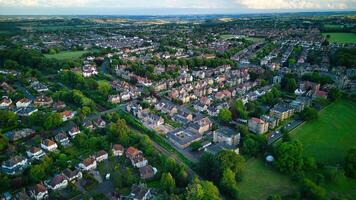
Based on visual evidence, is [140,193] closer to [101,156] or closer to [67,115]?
[101,156]

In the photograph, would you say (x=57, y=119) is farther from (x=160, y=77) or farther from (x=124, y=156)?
(x=160, y=77)

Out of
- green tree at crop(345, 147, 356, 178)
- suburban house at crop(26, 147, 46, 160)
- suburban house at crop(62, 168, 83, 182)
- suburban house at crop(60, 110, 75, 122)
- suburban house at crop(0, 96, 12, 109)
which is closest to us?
suburban house at crop(62, 168, 83, 182)

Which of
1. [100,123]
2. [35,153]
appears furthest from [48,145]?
[100,123]

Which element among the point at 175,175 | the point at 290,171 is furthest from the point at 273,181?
the point at 175,175

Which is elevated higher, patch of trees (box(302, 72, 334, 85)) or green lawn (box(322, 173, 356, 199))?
patch of trees (box(302, 72, 334, 85))

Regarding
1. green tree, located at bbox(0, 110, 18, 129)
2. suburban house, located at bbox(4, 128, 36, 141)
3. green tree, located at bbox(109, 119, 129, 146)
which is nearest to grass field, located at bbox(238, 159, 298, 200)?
green tree, located at bbox(109, 119, 129, 146)

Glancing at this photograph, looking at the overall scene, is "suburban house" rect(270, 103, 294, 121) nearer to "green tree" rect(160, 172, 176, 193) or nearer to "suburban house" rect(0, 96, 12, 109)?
"green tree" rect(160, 172, 176, 193)

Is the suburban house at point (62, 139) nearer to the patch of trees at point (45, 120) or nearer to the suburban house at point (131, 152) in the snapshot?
the patch of trees at point (45, 120)

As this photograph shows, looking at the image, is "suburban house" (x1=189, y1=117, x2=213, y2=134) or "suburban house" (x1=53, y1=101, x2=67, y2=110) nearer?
"suburban house" (x1=189, y1=117, x2=213, y2=134)
